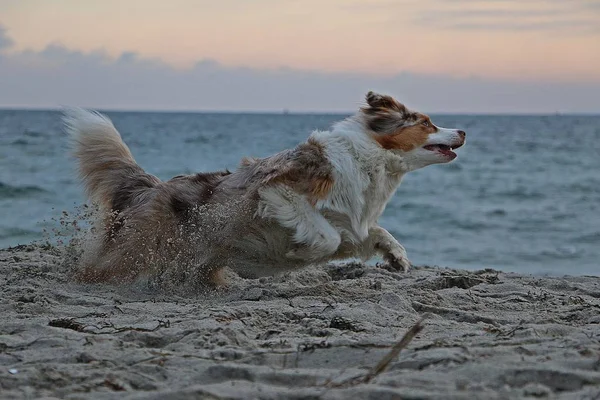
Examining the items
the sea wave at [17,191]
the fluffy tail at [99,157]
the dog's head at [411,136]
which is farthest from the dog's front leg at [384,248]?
the sea wave at [17,191]

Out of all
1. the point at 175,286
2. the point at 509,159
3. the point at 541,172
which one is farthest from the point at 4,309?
the point at 509,159

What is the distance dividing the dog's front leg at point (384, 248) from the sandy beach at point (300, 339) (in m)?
0.18

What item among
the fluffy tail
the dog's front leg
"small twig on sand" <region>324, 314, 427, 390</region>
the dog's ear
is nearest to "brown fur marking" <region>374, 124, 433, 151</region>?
the dog's ear

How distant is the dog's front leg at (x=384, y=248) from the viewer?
19.8 ft

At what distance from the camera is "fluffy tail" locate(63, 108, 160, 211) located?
6.23 meters

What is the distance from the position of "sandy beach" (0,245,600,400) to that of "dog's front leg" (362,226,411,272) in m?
0.18

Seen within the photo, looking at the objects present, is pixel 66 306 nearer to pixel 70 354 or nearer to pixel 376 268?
pixel 70 354

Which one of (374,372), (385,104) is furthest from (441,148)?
(374,372)

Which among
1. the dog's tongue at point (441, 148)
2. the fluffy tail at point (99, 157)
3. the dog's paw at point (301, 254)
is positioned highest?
the dog's tongue at point (441, 148)

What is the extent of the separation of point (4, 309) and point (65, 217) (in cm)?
154

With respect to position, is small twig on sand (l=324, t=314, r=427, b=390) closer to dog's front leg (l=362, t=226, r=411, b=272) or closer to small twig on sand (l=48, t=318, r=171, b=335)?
small twig on sand (l=48, t=318, r=171, b=335)

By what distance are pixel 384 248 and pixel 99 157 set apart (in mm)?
2397

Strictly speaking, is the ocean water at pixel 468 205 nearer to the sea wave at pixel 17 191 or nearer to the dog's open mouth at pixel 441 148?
the sea wave at pixel 17 191

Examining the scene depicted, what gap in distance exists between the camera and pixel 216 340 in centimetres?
374
